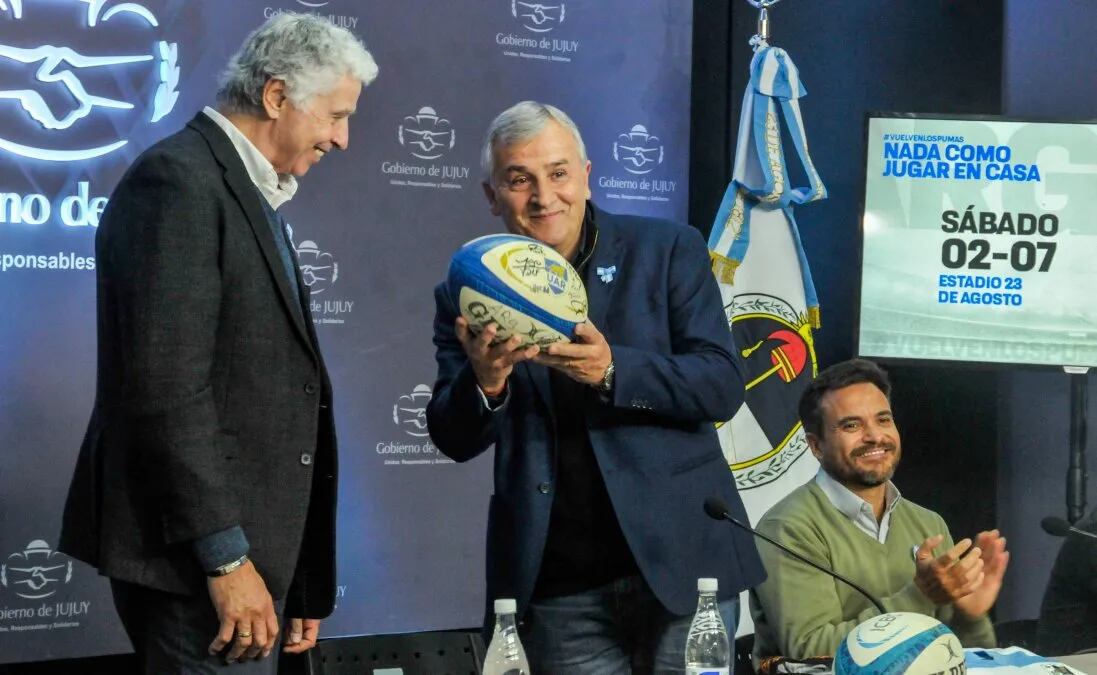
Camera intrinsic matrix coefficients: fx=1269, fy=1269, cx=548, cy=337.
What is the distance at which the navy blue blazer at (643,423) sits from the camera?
2188mm

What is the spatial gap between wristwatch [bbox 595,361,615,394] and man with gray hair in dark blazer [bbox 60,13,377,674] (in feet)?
1.51

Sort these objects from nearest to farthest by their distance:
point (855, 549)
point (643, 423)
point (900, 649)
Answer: point (900, 649), point (643, 423), point (855, 549)

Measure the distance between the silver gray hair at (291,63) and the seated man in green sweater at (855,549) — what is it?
1.45m

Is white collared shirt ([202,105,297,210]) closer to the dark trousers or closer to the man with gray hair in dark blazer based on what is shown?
the man with gray hair in dark blazer

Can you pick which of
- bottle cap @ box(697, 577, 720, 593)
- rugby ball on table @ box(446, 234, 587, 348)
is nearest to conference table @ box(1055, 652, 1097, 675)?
bottle cap @ box(697, 577, 720, 593)

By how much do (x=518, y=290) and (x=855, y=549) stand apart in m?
1.43

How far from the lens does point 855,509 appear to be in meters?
3.12

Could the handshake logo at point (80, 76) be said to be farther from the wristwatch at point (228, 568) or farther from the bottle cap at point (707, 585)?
the bottle cap at point (707, 585)

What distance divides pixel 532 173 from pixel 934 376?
10.8 ft

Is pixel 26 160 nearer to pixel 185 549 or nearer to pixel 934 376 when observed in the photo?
pixel 185 549

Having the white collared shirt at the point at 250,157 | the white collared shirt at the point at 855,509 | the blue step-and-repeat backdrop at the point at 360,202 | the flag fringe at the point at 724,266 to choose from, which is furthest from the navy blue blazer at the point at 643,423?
the flag fringe at the point at 724,266

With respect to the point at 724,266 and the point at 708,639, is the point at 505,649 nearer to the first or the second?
the point at 708,639

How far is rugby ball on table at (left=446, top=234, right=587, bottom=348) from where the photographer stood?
2.01 m

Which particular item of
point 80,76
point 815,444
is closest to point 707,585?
point 815,444
